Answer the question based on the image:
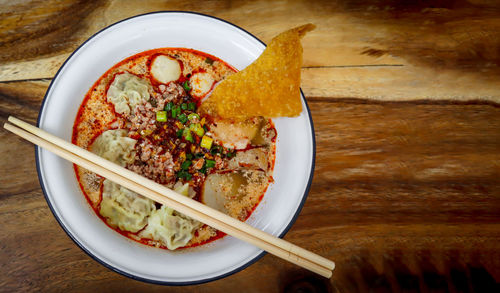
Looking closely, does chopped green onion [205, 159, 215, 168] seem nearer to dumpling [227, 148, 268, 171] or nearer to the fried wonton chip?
dumpling [227, 148, 268, 171]

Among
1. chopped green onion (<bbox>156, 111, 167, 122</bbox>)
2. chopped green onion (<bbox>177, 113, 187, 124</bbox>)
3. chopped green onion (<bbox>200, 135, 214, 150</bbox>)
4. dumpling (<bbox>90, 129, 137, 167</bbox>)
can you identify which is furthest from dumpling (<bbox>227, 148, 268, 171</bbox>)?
dumpling (<bbox>90, 129, 137, 167</bbox>)

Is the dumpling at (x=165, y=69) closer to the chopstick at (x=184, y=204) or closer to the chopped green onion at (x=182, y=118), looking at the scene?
the chopped green onion at (x=182, y=118)

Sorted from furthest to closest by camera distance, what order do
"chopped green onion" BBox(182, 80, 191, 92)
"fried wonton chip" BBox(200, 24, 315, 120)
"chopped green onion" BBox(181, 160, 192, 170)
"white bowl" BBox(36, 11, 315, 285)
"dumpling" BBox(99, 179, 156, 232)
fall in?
"chopped green onion" BBox(182, 80, 191, 92), "chopped green onion" BBox(181, 160, 192, 170), "dumpling" BBox(99, 179, 156, 232), "fried wonton chip" BBox(200, 24, 315, 120), "white bowl" BBox(36, 11, 315, 285)

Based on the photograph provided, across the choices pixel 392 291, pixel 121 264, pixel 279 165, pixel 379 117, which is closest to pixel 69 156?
pixel 121 264

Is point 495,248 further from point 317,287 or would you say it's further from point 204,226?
point 204,226

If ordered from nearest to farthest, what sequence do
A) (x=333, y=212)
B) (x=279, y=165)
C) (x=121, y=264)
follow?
(x=121, y=264) → (x=279, y=165) → (x=333, y=212)

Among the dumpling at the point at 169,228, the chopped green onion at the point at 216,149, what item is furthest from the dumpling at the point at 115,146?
the chopped green onion at the point at 216,149
